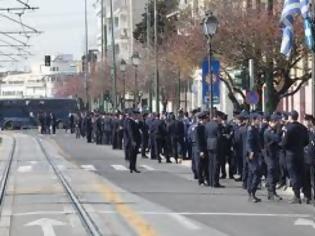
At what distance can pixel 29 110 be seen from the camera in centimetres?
9656

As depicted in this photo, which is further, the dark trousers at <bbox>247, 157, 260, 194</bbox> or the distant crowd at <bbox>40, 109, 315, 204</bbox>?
the dark trousers at <bbox>247, 157, 260, 194</bbox>

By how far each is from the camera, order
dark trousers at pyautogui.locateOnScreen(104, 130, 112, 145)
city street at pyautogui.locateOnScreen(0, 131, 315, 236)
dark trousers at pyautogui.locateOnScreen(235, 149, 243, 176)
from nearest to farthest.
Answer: city street at pyautogui.locateOnScreen(0, 131, 315, 236), dark trousers at pyautogui.locateOnScreen(235, 149, 243, 176), dark trousers at pyautogui.locateOnScreen(104, 130, 112, 145)

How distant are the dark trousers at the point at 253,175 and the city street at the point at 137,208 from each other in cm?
34

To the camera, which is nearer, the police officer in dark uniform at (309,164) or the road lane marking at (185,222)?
the road lane marking at (185,222)

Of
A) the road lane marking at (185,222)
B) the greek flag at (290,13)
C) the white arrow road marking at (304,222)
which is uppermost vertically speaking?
the greek flag at (290,13)

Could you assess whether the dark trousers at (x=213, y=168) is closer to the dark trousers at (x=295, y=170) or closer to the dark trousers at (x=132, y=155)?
the dark trousers at (x=295, y=170)

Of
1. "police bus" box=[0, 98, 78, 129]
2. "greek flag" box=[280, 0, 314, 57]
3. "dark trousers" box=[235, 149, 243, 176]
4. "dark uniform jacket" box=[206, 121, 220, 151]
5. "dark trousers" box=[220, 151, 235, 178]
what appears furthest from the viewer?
"police bus" box=[0, 98, 78, 129]

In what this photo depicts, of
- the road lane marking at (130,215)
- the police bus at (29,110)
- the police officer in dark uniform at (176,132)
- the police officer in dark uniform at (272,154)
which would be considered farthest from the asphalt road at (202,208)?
the police bus at (29,110)

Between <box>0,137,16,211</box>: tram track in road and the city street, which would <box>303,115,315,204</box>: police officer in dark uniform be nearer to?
the city street

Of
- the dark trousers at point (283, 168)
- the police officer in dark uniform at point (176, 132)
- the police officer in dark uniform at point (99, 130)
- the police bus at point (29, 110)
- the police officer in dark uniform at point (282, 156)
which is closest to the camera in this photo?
the police officer in dark uniform at point (282, 156)

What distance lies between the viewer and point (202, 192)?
2331 centimetres

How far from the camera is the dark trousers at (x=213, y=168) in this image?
80.9ft

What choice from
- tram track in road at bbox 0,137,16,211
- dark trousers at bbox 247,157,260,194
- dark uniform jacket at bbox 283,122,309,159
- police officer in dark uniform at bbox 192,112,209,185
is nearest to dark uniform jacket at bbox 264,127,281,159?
dark trousers at bbox 247,157,260,194

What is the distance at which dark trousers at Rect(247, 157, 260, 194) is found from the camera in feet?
68.0
